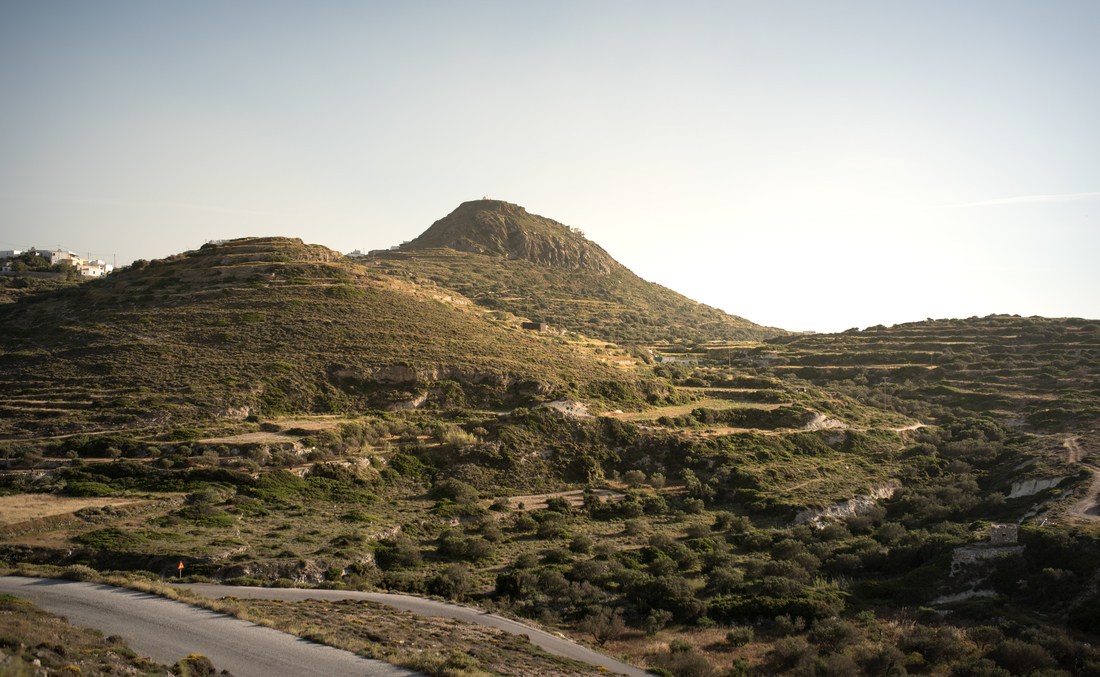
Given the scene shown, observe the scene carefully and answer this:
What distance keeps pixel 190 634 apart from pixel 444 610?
7.46 meters

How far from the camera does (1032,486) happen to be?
114ft

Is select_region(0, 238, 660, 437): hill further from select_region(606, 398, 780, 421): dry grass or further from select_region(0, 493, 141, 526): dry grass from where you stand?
select_region(0, 493, 141, 526): dry grass

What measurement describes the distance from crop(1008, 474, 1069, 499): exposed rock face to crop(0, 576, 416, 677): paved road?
33.4 meters

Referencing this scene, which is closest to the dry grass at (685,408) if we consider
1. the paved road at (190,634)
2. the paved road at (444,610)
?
the paved road at (444,610)

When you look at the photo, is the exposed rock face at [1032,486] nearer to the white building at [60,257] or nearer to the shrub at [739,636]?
the shrub at [739,636]

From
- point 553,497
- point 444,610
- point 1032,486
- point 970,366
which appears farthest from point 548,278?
point 444,610

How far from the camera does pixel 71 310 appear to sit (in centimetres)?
5259

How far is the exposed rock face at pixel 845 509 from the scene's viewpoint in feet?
113

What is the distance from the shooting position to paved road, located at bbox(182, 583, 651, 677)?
18016mm

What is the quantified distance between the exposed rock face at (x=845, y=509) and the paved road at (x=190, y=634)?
1022 inches

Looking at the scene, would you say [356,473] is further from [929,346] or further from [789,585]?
[929,346]

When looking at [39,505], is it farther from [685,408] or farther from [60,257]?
[60,257]

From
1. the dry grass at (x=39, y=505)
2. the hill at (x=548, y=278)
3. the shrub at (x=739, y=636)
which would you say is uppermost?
the hill at (x=548, y=278)

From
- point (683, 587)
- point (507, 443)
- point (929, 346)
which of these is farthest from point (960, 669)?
point (929, 346)
